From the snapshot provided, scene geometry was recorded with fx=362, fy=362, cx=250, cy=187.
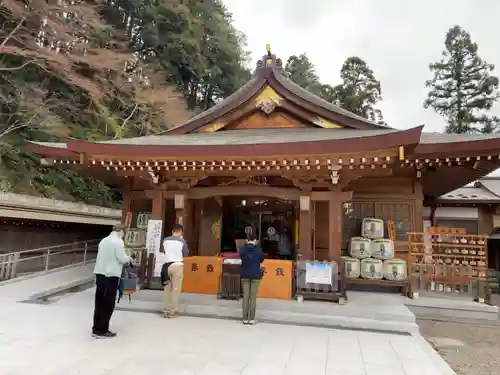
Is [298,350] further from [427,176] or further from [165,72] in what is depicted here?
[165,72]

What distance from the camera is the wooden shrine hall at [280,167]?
6602 millimetres

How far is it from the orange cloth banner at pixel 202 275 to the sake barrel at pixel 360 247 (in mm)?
3326

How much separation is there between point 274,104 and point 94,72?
12401mm

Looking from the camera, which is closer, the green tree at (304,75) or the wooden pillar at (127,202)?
the wooden pillar at (127,202)

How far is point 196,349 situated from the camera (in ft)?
14.4

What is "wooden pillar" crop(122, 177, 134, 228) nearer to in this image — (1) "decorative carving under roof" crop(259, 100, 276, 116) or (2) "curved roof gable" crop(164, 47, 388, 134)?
(2) "curved roof gable" crop(164, 47, 388, 134)

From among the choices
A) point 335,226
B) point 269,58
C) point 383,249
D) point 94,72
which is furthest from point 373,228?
point 94,72

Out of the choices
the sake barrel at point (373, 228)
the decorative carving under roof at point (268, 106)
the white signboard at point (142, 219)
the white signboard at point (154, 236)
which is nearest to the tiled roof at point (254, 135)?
the decorative carving under roof at point (268, 106)

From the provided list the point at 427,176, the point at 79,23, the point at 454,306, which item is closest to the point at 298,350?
the point at 454,306

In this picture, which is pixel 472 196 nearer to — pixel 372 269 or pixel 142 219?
pixel 372 269

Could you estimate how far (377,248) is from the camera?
846cm

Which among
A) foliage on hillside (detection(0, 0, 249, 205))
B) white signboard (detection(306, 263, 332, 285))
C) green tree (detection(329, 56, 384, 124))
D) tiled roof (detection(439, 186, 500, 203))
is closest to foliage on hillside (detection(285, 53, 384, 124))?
green tree (detection(329, 56, 384, 124))

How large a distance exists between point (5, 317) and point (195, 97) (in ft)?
78.3

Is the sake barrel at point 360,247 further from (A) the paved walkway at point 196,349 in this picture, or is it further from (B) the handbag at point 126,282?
(B) the handbag at point 126,282
